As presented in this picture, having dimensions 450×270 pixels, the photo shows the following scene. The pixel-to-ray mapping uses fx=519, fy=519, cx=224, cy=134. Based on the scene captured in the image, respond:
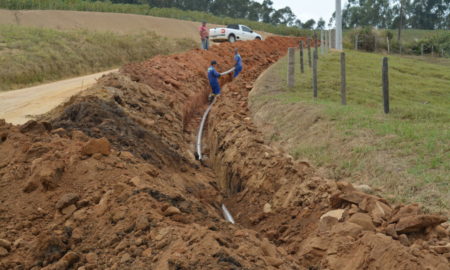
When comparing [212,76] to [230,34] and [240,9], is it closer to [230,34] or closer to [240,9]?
[230,34]

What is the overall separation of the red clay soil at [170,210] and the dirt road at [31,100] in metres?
3.80

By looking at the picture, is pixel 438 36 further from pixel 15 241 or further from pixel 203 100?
pixel 15 241

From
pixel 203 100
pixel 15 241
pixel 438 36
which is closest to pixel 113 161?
pixel 15 241

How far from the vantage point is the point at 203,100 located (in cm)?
1805

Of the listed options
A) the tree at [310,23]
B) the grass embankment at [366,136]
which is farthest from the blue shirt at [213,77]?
the tree at [310,23]

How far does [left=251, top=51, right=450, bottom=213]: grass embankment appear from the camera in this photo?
685 cm

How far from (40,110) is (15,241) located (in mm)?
9555

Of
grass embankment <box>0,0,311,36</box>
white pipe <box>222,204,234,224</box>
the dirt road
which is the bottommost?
white pipe <box>222,204,234,224</box>

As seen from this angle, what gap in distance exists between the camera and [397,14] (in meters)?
81.9

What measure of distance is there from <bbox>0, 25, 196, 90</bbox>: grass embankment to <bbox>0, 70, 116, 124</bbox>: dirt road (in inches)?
107

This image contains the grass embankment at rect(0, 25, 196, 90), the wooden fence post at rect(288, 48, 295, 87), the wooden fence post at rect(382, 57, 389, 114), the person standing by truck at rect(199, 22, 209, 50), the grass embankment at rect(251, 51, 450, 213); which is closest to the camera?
the grass embankment at rect(251, 51, 450, 213)

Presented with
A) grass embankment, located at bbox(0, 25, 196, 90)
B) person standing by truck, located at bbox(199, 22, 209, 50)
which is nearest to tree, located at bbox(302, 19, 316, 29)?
grass embankment, located at bbox(0, 25, 196, 90)

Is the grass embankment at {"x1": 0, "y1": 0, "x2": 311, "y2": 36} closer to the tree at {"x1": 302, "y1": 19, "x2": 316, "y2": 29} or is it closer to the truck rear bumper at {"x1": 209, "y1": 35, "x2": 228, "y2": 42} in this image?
the truck rear bumper at {"x1": 209, "y1": 35, "x2": 228, "y2": 42}

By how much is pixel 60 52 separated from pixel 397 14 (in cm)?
6840
